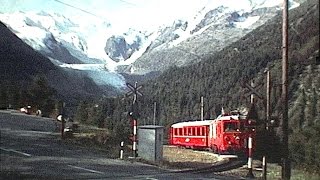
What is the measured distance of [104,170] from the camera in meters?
14.6

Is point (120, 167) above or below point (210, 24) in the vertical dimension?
below

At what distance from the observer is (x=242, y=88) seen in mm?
23953

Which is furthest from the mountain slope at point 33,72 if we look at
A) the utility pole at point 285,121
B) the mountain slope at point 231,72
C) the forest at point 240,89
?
the utility pole at point 285,121

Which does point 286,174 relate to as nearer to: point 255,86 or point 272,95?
point 272,95

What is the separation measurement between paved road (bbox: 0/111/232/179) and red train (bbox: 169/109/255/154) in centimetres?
612

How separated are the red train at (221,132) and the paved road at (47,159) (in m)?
6.12

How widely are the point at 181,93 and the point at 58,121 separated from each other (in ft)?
19.3

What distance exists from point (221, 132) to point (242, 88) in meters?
2.17

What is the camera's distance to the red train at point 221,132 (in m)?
22.7

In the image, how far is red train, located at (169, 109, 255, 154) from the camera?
2273 cm

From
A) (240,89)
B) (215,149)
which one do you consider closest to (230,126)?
(215,149)

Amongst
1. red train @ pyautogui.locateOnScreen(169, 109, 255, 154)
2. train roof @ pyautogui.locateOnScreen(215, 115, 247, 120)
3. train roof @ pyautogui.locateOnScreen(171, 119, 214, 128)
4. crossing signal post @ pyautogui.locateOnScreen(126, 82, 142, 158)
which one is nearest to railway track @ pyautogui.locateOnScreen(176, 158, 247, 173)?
red train @ pyautogui.locateOnScreen(169, 109, 255, 154)

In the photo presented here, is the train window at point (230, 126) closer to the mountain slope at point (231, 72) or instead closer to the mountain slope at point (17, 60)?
the mountain slope at point (231, 72)

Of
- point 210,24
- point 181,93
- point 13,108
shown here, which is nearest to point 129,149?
point 181,93
